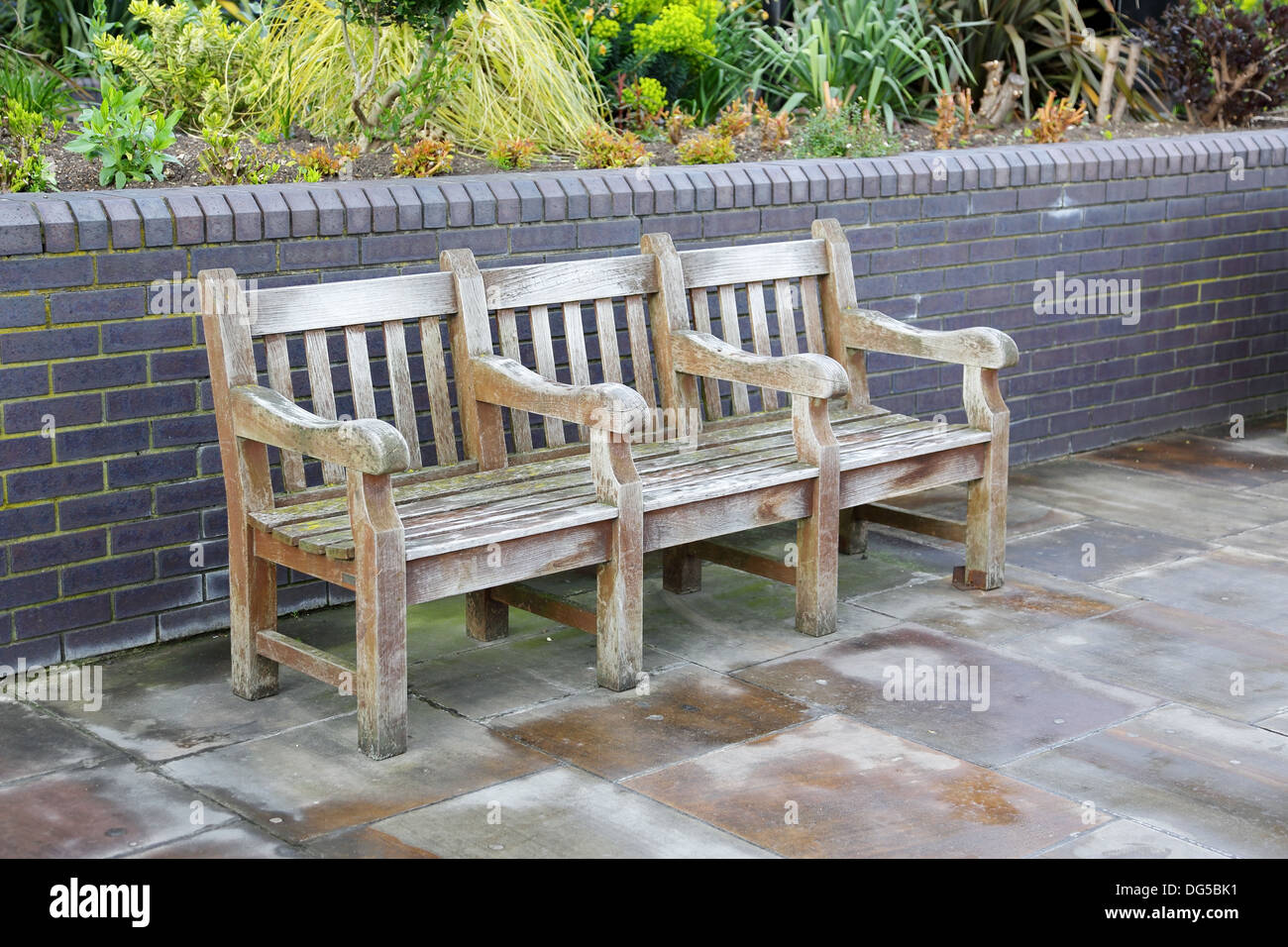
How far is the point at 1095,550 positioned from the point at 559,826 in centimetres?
284

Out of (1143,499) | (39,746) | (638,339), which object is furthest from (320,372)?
(1143,499)

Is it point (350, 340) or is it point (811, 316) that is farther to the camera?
point (811, 316)

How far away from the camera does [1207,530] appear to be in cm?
576

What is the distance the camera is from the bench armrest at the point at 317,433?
11.6ft

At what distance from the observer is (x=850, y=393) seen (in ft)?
17.5

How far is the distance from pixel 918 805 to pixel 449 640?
165 centimetres

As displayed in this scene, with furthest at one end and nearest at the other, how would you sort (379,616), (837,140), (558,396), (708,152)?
(837,140) → (708,152) → (558,396) → (379,616)

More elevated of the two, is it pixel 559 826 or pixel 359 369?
pixel 359 369

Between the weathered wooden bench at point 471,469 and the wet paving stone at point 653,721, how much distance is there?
133mm

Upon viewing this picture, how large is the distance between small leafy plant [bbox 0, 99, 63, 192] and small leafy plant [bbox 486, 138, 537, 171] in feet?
4.94

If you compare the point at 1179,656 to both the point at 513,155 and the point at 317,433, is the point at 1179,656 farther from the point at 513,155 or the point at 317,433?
the point at 513,155

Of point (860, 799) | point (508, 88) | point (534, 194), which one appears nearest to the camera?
point (860, 799)
